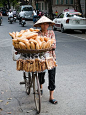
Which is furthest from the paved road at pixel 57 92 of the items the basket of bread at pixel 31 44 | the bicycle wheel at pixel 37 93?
the basket of bread at pixel 31 44

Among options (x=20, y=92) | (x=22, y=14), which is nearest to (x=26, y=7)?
(x=22, y=14)

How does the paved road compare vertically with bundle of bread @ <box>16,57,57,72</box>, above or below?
below

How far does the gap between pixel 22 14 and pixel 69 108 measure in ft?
82.1

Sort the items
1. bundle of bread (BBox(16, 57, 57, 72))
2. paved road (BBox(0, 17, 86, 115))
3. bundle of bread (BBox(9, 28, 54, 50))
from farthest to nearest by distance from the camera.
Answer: paved road (BBox(0, 17, 86, 115))
bundle of bread (BBox(16, 57, 57, 72))
bundle of bread (BBox(9, 28, 54, 50))

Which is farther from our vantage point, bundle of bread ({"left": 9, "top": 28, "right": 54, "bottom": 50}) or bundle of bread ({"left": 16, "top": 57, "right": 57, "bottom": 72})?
bundle of bread ({"left": 16, "top": 57, "right": 57, "bottom": 72})

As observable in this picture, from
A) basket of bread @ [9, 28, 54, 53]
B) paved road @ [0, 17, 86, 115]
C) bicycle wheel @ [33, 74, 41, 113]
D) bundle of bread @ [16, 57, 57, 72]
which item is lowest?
paved road @ [0, 17, 86, 115]

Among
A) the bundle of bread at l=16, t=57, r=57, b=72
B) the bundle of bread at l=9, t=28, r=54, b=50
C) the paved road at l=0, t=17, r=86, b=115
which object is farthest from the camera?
the paved road at l=0, t=17, r=86, b=115

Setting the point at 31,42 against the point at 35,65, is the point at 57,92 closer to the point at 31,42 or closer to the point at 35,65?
the point at 35,65

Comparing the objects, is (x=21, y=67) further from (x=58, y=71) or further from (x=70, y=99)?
(x=58, y=71)

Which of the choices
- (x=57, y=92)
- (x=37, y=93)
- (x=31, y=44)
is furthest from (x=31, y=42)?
(x=57, y=92)

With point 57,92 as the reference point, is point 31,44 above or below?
above

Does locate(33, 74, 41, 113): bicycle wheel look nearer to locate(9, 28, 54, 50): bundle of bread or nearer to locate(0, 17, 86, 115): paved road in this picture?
locate(0, 17, 86, 115): paved road

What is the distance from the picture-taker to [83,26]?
20031 mm

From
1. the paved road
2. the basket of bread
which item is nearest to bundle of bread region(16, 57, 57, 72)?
the basket of bread
